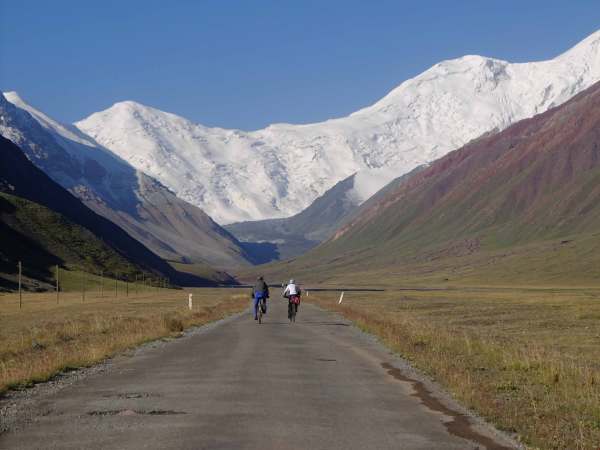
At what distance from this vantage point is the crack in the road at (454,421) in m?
13.3

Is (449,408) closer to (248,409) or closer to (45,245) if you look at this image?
(248,409)

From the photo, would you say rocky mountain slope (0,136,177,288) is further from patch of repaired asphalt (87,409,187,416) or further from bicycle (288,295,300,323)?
patch of repaired asphalt (87,409,187,416)

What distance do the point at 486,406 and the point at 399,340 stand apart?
15.3 metres

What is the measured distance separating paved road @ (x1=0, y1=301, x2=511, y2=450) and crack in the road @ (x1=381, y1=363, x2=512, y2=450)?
0.02 m

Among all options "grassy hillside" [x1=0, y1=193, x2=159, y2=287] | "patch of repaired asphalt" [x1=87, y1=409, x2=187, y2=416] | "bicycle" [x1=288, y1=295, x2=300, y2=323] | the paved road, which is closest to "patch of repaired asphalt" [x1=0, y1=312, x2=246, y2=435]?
the paved road

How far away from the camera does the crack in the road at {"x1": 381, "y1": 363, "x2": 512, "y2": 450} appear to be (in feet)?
43.6

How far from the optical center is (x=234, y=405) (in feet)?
51.5

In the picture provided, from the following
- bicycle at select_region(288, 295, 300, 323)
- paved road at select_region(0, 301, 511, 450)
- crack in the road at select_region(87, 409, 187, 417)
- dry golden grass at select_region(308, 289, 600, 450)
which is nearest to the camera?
paved road at select_region(0, 301, 511, 450)

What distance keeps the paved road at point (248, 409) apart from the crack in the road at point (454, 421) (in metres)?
0.02

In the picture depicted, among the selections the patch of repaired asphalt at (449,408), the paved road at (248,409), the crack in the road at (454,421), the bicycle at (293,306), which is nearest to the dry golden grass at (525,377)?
the patch of repaired asphalt at (449,408)

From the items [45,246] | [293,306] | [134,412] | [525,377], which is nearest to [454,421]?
[134,412]

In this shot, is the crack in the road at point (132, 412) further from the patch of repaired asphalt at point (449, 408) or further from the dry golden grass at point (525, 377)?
the dry golden grass at point (525, 377)

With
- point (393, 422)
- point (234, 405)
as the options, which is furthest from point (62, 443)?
point (393, 422)

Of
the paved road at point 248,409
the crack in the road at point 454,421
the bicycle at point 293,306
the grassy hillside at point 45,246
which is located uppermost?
the grassy hillside at point 45,246
